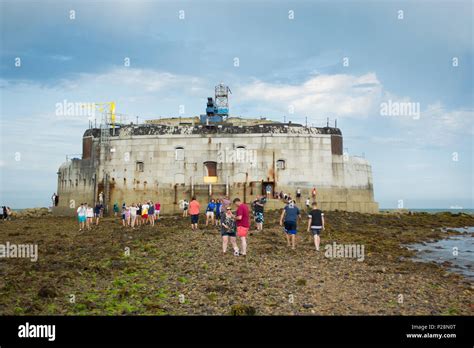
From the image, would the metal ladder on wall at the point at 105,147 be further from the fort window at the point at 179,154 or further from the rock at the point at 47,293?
the rock at the point at 47,293

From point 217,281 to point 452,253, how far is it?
14.0 metres

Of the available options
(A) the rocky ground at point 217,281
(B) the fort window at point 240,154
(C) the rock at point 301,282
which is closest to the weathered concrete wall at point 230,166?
(B) the fort window at point 240,154

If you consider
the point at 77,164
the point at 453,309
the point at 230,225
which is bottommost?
the point at 453,309

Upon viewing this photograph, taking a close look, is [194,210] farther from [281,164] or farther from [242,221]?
[281,164]

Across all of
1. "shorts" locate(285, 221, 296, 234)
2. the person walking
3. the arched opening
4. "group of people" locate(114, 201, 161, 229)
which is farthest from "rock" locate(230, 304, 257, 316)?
the arched opening

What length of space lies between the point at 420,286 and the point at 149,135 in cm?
2901

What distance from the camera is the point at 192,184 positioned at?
3547cm

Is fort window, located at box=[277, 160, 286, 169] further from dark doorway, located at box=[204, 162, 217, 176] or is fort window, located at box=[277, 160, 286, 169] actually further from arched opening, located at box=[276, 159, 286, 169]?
dark doorway, located at box=[204, 162, 217, 176]

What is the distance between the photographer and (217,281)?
11.1 metres

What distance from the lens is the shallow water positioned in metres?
16.0

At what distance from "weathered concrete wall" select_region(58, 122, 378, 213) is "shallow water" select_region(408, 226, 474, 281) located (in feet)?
37.1

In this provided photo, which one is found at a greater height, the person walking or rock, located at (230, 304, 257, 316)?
the person walking
